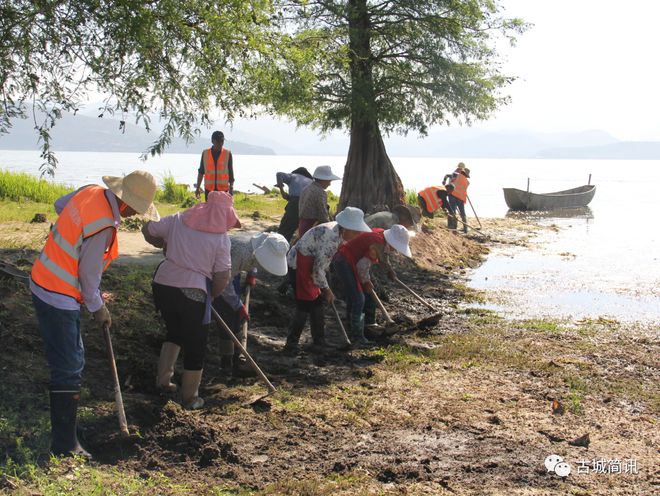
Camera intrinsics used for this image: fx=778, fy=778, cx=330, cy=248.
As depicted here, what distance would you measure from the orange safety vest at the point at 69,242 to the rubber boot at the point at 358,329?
4.61m

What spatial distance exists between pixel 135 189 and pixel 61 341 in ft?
3.64

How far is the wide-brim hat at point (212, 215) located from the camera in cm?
593

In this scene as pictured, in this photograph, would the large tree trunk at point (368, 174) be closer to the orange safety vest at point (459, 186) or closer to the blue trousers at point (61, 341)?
the orange safety vest at point (459, 186)

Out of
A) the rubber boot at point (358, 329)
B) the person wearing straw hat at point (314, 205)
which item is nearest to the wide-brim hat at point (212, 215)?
the rubber boot at point (358, 329)

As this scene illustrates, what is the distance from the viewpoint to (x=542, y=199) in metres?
33.4

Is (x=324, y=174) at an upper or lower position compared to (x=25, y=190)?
upper

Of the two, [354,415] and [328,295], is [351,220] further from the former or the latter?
[354,415]

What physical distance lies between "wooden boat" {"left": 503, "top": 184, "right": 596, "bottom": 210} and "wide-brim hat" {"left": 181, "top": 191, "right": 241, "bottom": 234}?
27.3 metres

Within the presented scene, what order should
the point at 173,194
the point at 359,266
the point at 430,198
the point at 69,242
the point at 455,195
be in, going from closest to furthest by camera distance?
the point at 69,242 < the point at 359,266 < the point at 430,198 < the point at 173,194 < the point at 455,195

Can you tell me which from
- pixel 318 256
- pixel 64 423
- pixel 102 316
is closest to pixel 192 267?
pixel 102 316

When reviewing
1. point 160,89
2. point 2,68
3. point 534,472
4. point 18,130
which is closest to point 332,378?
point 534,472

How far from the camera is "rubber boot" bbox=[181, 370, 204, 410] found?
6.28 meters

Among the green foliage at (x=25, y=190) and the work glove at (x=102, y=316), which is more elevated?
the green foliage at (x=25, y=190)

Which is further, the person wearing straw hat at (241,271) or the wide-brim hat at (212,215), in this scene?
the person wearing straw hat at (241,271)
